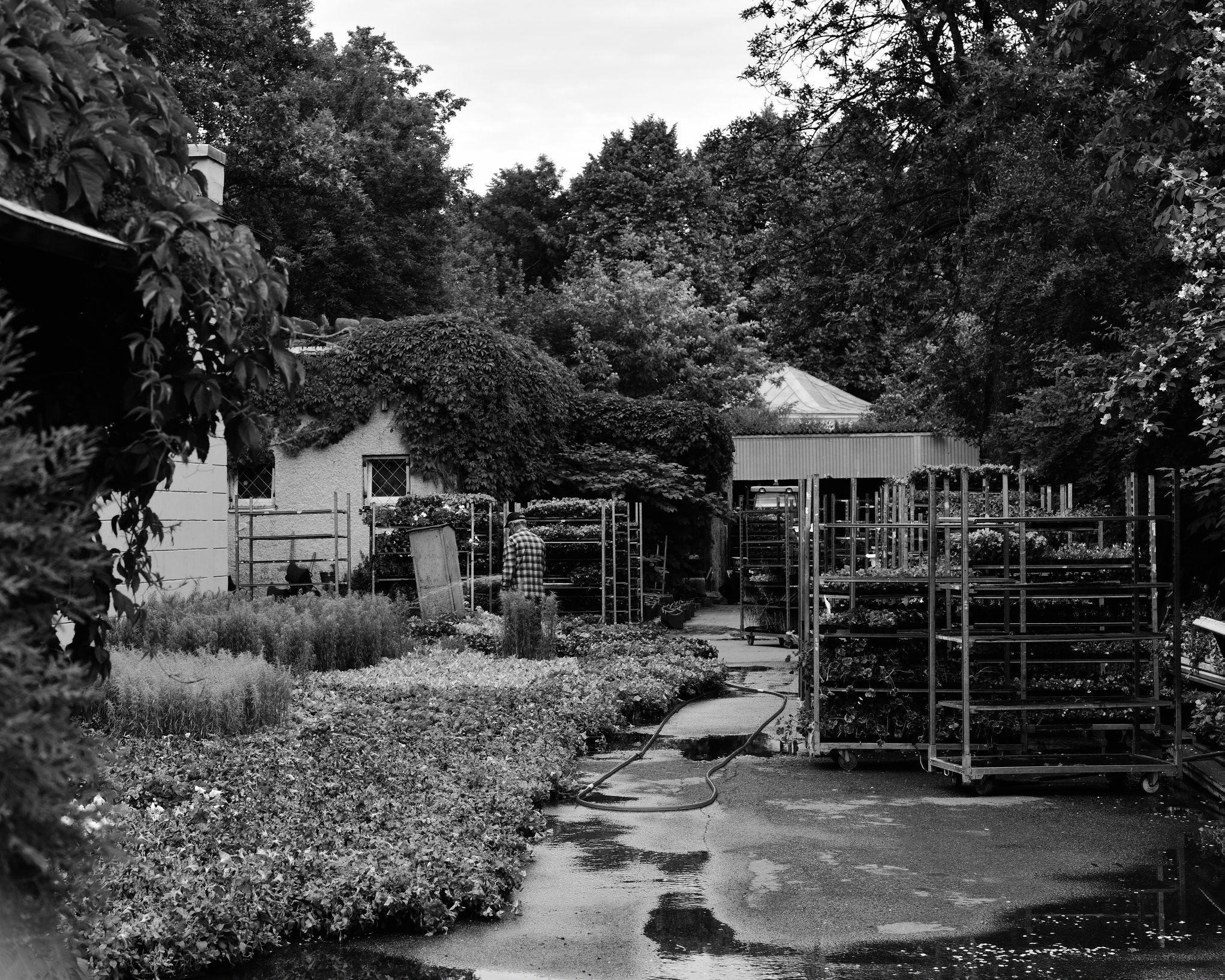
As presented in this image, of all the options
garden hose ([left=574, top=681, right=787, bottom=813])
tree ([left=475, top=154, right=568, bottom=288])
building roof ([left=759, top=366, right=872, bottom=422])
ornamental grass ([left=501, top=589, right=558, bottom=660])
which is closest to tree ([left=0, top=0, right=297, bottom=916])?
garden hose ([left=574, top=681, right=787, bottom=813])

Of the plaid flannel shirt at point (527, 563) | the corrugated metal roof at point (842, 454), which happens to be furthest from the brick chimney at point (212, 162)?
the corrugated metal roof at point (842, 454)

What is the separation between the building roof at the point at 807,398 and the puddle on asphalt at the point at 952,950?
33.7 meters

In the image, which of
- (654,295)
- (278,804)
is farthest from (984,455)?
(278,804)

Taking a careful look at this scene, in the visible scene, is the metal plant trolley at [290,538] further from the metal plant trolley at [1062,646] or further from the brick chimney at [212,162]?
the metal plant trolley at [1062,646]

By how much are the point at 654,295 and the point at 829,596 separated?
27.3 m

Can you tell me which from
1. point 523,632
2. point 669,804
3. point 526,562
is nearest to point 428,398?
point 526,562

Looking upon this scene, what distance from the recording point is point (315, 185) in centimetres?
3136

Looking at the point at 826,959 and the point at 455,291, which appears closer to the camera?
the point at 826,959

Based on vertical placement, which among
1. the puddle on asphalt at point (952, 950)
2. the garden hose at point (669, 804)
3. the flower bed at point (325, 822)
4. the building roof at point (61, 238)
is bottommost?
the garden hose at point (669, 804)

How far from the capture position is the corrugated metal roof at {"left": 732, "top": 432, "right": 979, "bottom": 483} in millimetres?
34969

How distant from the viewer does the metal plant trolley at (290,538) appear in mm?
23016

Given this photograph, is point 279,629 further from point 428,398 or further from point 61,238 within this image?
point 428,398

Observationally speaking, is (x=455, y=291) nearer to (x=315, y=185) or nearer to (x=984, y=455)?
(x=315, y=185)

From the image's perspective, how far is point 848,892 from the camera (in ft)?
22.7
